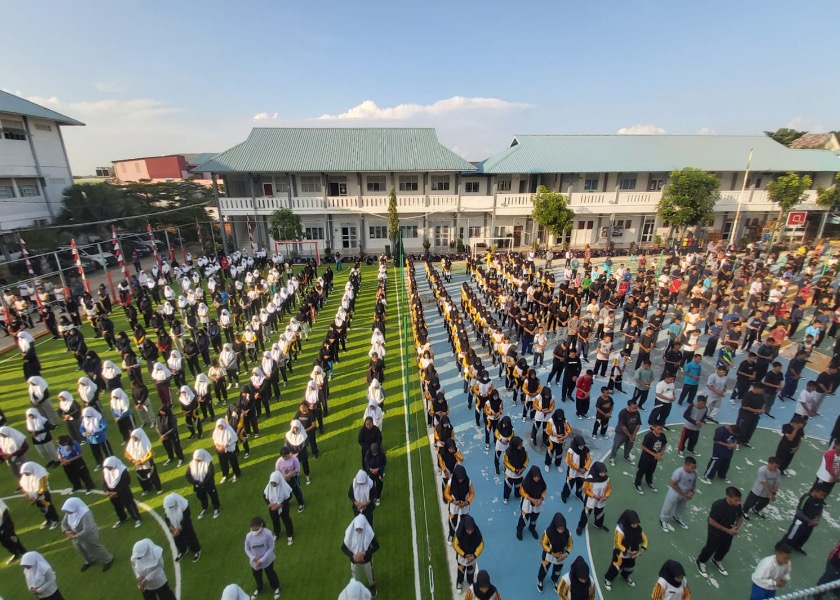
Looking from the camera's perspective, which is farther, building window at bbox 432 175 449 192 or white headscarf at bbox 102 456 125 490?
building window at bbox 432 175 449 192

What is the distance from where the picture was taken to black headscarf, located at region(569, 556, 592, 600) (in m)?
4.68

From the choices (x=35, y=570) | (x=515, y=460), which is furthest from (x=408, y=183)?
(x=35, y=570)

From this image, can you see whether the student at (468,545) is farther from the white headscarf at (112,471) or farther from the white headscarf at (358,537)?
the white headscarf at (112,471)

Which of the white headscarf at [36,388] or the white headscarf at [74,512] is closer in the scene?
the white headscarf at [74,512]

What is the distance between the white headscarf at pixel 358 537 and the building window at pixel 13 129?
117ft

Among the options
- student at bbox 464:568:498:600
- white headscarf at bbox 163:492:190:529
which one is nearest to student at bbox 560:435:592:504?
student at bbox 464:568:498:600

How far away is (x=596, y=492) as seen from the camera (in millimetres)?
6457

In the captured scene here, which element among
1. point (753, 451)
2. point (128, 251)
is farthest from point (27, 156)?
point (753, 451)

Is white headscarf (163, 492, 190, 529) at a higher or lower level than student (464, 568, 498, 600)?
lower

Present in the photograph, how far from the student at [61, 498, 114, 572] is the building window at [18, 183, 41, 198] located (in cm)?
3100

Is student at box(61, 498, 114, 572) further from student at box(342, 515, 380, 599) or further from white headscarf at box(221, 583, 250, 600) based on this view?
student at box(342, 515, 380, 599)

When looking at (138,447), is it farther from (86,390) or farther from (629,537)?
(629,537)

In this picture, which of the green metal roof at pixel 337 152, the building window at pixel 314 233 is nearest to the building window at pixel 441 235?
the green metal roof at pixel 337 152

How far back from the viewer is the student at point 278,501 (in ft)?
21.0
